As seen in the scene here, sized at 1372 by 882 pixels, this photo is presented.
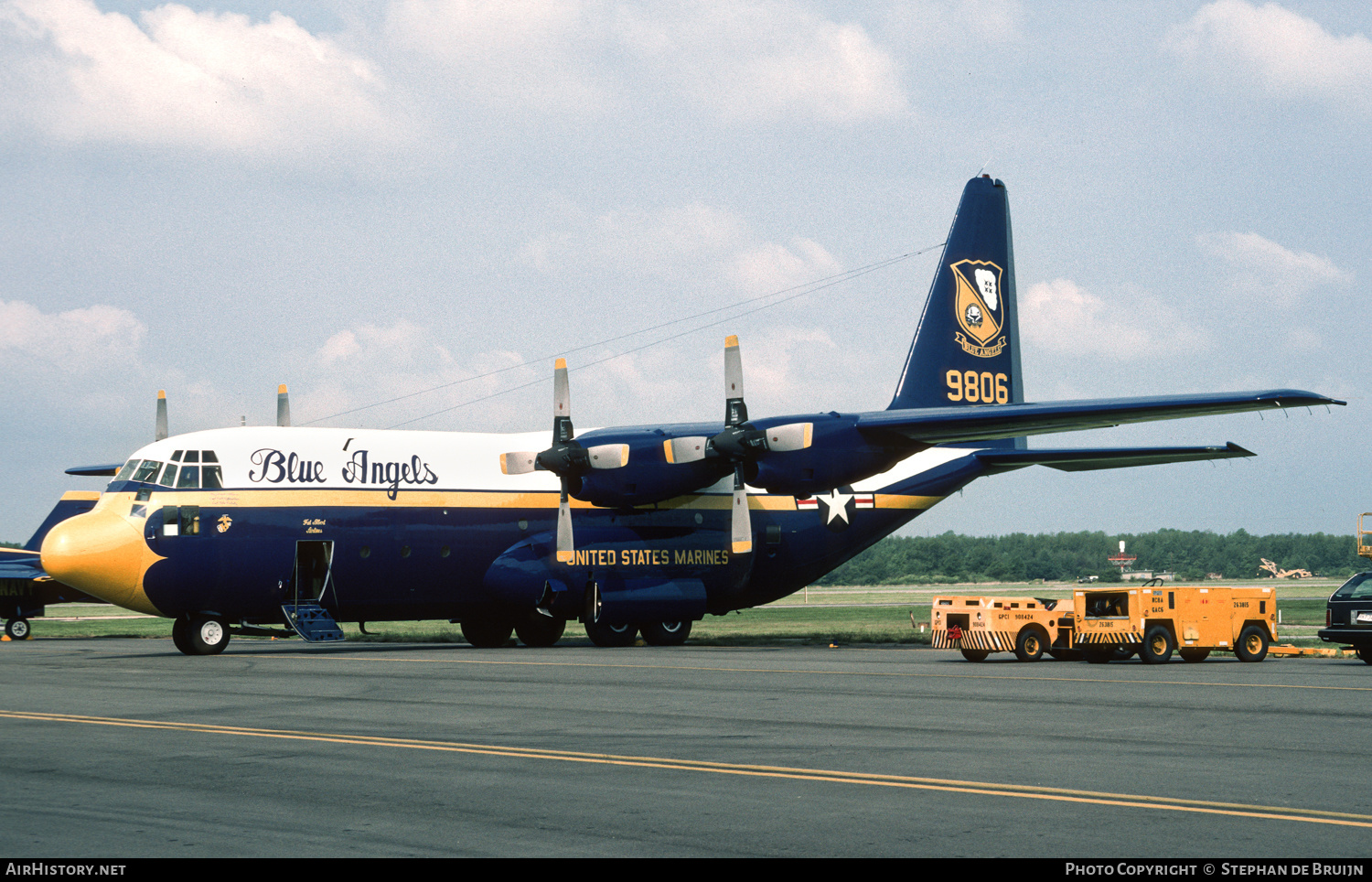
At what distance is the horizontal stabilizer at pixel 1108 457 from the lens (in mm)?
31531

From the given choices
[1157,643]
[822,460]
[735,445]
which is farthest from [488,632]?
[1157,643]

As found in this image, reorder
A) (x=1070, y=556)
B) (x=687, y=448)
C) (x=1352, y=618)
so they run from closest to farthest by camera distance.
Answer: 1. (x=1352, y=618)
2. (x=687, y=448)
3. (x=1070, y=556)

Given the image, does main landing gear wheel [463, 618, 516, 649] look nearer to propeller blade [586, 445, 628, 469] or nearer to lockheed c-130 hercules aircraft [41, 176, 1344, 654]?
lockheed c-130 hercules aircraft [41, 176, 1344, 654]

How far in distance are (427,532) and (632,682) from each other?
1053 cm

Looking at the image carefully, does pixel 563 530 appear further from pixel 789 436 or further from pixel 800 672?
pixel 800 672

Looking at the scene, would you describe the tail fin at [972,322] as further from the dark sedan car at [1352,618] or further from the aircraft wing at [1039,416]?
the dark sedan car at [1352,618]

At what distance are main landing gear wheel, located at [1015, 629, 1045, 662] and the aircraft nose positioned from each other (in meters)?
17.0

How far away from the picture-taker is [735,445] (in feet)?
95.7

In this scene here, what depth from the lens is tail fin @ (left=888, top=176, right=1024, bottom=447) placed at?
116 feet

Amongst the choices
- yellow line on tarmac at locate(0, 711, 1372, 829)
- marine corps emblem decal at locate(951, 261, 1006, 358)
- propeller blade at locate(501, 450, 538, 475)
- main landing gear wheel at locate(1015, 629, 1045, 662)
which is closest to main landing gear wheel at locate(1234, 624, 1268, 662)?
main landing gear wheel at locate(1015, 629, 1045, 662)

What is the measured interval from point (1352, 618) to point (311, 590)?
66.2ft

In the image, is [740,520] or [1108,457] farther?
[1108,457]

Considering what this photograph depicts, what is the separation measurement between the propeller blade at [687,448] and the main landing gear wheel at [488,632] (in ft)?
20.9

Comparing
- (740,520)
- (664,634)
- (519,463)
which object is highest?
(519,463)
